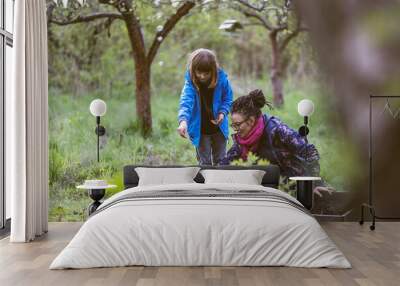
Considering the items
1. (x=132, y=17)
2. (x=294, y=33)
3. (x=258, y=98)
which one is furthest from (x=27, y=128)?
(x=294, y=33)

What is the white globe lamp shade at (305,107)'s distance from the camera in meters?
7.30

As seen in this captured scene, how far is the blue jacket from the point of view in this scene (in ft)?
24.9

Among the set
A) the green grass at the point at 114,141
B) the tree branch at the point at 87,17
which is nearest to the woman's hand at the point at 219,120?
the green grass at the point at 114,141

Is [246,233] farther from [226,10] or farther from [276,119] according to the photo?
[226,10]

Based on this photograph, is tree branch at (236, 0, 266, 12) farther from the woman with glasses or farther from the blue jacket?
the woman with glasses

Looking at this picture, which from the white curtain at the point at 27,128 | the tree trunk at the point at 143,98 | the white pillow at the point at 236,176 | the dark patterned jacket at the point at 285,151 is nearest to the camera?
the white curtain at the point at 27,128

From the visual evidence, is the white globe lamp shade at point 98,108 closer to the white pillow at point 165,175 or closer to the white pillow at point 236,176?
the white pillow at point 165,175

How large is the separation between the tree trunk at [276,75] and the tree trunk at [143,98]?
168cm

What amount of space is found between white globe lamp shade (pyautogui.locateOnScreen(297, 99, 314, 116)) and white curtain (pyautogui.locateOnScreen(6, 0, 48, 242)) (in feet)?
10.6

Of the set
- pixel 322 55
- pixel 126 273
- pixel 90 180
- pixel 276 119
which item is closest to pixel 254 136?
pixel 276 119

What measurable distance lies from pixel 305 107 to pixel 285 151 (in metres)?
0.67

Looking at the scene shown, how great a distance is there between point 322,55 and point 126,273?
438 centimetres

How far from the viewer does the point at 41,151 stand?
21.0 ft

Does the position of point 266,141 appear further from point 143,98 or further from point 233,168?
point 143,98
